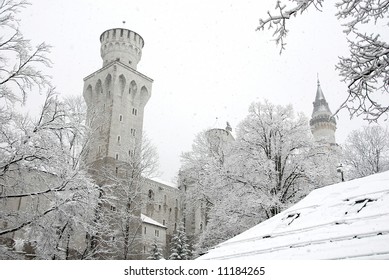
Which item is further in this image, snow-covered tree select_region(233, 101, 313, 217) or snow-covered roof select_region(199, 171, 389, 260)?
snow-covered tree select_region(233, 101, 313, 217)

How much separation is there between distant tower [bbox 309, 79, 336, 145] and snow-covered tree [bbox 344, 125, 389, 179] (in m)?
21.0

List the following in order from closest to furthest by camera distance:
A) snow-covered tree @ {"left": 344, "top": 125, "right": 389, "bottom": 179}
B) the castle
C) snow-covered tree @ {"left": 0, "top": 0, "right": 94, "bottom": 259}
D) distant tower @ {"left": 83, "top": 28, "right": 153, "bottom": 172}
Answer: snow-covered tree @ {"left": 0, "top": 0, "right": 94, "bottom": 259}
snow-covered tree @ {"left": 344, "top": 125, "right": 389, "bottom": 179}
the castle
distant tower @ {"left": 83, "top": 28, "right": 153, "bottom": 172}

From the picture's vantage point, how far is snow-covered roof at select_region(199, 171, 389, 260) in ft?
14.7

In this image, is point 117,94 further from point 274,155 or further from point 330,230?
point 330,230

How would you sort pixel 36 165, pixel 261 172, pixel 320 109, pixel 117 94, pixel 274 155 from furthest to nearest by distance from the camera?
1. pixel 320 109
2. pixel 117 94
3. pixel 274 155
4. pixel 261 172
5. pixel 36 165

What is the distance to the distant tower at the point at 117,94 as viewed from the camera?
35.2 meters

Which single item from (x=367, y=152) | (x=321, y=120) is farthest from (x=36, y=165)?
(x=321, y=120)

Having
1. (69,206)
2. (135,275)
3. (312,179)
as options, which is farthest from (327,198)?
(312,179)

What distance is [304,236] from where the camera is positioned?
5566 mm

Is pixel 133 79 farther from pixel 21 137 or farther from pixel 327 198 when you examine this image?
pixel 327 198

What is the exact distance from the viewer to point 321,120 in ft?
164

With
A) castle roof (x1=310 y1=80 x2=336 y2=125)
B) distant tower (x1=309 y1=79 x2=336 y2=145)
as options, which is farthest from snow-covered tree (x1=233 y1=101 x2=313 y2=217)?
castle roof (x1=310 y1=80 x2=336 y2=125)

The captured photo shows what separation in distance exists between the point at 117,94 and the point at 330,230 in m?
34.9

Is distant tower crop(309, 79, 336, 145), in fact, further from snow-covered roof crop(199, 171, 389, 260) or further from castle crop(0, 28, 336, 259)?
snow-covered roof crop(199, 171, 389, 260)
